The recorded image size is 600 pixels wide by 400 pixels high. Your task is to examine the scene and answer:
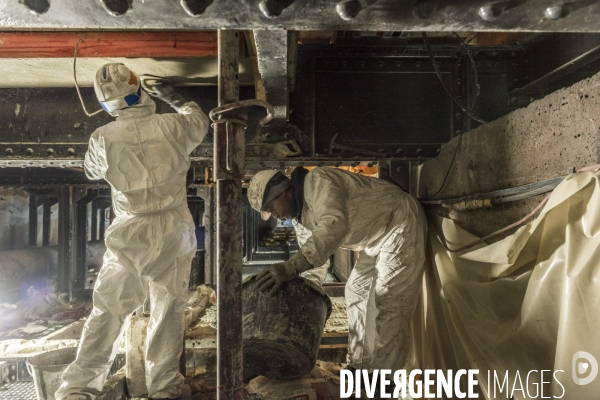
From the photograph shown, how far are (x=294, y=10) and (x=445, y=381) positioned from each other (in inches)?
103

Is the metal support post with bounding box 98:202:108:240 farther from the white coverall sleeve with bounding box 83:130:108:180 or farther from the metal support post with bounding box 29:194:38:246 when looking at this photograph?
the white coverall sleeve with bounding box 83:130:108:180

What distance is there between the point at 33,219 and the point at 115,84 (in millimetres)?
6979

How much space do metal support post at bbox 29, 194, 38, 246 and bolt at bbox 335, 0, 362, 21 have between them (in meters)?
8.79

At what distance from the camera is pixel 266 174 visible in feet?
9.60

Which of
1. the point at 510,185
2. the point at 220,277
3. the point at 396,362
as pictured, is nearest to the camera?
the point at 220,277

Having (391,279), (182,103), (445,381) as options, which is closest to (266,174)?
(182,103)

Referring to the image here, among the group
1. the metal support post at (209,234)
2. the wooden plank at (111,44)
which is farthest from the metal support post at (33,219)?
the wooden plank at (111,44)

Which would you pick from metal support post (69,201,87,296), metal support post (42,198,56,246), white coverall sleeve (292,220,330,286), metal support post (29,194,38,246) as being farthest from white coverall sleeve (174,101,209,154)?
metal support post (42,198,56,246)

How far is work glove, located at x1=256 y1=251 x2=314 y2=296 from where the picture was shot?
7.89ft

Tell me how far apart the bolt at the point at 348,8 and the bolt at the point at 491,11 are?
1.02ft

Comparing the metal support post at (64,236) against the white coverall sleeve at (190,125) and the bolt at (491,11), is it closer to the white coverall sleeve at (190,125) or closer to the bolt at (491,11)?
the white coverall sleeve at (190,125)

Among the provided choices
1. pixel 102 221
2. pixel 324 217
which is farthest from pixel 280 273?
pixel 102 221

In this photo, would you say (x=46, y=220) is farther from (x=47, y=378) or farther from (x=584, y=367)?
(x=584, y=367)

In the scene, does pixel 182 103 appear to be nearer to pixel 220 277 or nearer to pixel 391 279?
pixel 220 277
